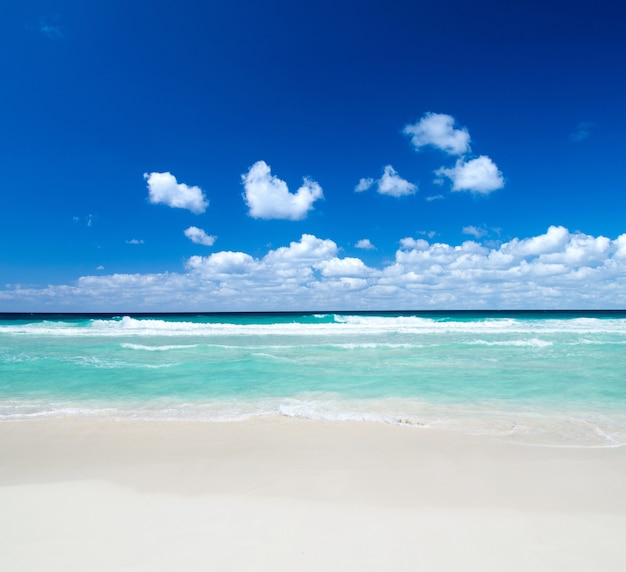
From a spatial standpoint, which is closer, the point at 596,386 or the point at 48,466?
Answer: the point at 48,466

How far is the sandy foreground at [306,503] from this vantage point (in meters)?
2.92

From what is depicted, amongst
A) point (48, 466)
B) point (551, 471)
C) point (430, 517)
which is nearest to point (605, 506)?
point (551, 471)

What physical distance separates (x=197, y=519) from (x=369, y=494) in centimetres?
177

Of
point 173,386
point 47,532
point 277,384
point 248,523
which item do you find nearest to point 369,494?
point 248,523

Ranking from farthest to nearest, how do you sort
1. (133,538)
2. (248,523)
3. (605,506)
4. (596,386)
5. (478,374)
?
(478,374) → (596,386) → (605,506) → (248,523) → (133,538)

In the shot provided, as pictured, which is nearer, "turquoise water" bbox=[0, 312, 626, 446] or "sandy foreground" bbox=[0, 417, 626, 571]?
"sandy foreground" bbox=[0, 417, 626, 571]

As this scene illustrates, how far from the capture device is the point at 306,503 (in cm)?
375

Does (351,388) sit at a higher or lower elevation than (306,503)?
lower

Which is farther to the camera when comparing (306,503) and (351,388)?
(351,388)

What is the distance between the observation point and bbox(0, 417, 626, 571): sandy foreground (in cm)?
292

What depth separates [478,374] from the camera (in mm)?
11484

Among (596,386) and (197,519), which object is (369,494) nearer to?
(197,519)

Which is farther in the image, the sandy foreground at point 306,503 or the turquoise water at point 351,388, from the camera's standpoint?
the turquoise water at point 351,388

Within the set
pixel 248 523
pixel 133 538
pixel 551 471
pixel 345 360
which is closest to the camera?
pixel 133 538
